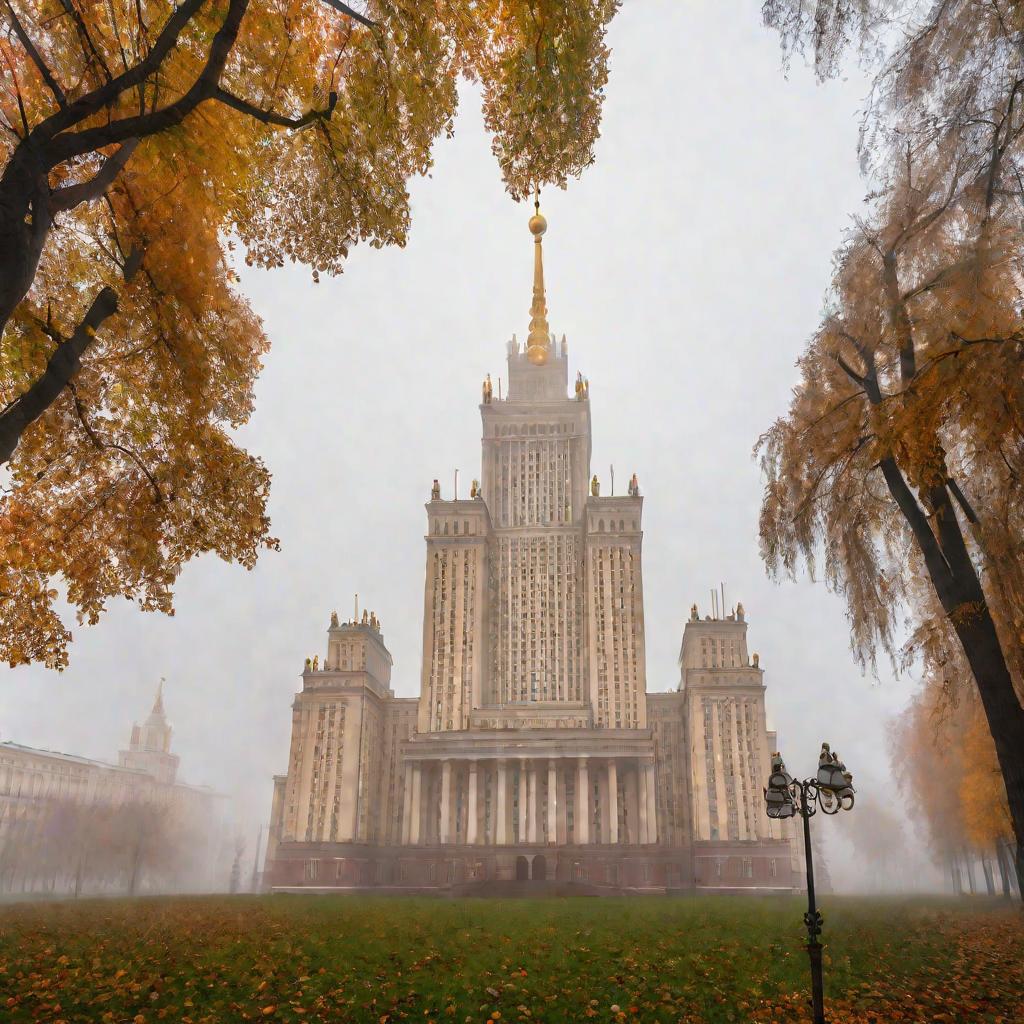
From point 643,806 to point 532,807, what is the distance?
8.11m

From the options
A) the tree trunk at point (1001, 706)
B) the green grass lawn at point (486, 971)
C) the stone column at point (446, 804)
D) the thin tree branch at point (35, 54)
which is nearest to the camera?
the thin tree branch at point (35, 54)

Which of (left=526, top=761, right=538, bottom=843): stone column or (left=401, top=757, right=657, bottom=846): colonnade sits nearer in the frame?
(left=401, top=757, right=657, bottom=846): colonnade

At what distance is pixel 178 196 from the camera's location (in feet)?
33.8

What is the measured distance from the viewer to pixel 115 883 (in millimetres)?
73688

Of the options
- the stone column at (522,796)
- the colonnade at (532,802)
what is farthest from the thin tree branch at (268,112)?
the stone column at (522,796)

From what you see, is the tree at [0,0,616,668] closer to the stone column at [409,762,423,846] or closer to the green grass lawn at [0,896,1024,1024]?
the green grass lawn at [0,896,1024,1024]

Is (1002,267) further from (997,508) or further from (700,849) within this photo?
(700,849)

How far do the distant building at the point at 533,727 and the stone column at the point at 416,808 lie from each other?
0.45 ft

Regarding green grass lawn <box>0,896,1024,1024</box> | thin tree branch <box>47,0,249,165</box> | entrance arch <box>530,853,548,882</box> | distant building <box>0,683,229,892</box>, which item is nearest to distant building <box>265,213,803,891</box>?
entrance arch <box>530,853,548,882</box>

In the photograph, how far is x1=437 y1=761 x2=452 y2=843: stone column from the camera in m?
58.3

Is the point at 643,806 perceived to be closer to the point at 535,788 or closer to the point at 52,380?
the point at 535,788

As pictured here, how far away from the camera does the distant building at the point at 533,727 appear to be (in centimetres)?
5794

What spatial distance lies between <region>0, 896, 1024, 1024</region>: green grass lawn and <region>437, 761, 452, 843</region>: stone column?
4066 cm

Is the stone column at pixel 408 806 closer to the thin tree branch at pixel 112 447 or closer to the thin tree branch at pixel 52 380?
the thin tree branch at pixel 112 447
